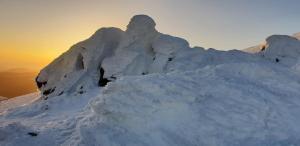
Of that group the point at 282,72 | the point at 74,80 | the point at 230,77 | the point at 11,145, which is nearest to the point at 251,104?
the point at 230,77

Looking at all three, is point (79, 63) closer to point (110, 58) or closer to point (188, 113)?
point (110, 58)

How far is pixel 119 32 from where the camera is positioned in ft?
148

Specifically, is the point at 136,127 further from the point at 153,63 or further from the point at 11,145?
the point at 153,63

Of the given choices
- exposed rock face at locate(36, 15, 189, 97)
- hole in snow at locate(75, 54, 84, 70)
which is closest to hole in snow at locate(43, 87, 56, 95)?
exposed rock face at locate(36, 15, 189, 97)

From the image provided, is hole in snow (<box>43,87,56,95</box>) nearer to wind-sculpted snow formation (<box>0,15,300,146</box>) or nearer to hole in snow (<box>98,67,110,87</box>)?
hole in snow (<box>98,67,110,87</box>)

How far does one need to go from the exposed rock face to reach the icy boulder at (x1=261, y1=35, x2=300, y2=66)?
955 centimetres

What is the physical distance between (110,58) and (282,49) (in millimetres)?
18601

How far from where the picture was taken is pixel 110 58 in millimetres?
40812

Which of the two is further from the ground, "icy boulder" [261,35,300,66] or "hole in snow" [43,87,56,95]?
"icy boulder" [261,35,300,66]

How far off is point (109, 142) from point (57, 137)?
142 inches

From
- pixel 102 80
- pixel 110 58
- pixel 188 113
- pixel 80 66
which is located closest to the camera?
pixel 188 113

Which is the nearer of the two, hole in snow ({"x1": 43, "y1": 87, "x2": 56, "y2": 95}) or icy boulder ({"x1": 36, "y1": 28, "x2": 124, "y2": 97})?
icy boulder ({"x1": 36, "y1": 28, "x2": 124, "y2": 97})

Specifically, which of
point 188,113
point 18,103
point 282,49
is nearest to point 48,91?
point 18,103

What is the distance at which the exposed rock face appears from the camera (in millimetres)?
39062
